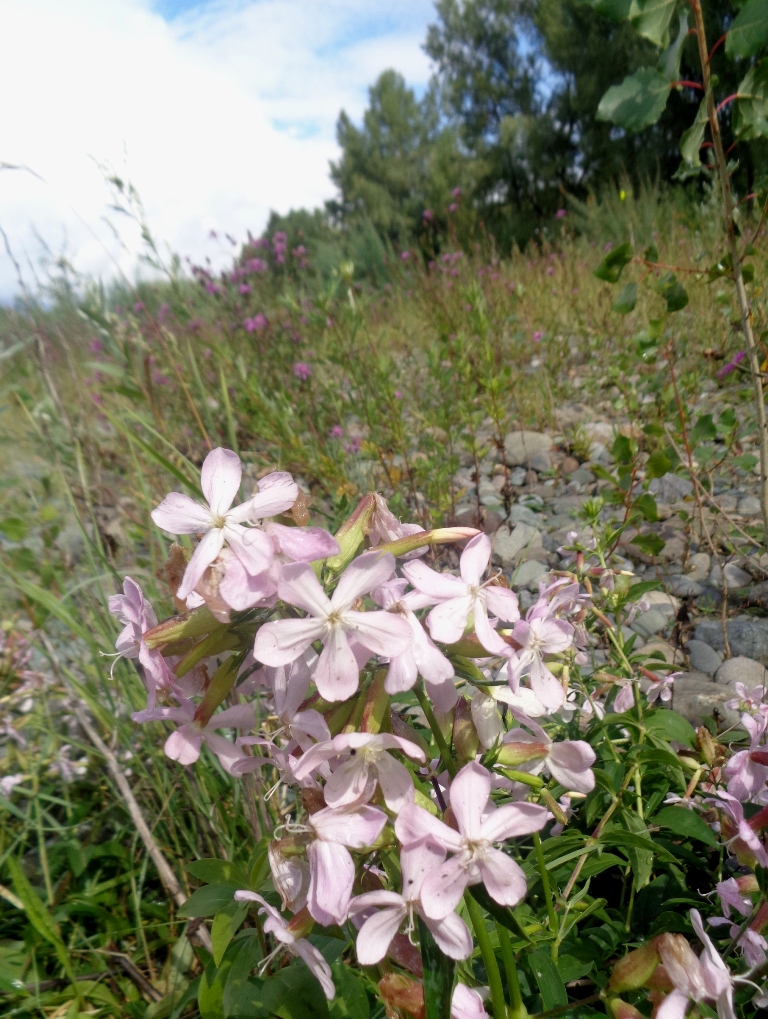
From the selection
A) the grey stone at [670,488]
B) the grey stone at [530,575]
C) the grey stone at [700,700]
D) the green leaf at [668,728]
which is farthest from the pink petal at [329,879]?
the grey stone at [670,488]

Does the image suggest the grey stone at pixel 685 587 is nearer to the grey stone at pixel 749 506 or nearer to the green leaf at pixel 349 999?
the grey stone at pixel 749 506

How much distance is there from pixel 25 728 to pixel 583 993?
64.0 inches

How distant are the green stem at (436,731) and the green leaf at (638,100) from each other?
1.13 m

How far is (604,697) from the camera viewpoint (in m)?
1.32

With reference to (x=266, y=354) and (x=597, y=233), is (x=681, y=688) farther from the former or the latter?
(x=597, y=233)

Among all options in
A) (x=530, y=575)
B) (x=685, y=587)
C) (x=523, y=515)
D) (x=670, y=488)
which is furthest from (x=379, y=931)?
(x=670, y=488)

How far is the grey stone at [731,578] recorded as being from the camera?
2053 mm

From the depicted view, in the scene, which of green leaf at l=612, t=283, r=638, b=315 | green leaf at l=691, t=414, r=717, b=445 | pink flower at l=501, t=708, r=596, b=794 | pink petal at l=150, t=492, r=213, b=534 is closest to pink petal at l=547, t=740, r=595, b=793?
pink flower at l=501, t=708, r=596, b=794

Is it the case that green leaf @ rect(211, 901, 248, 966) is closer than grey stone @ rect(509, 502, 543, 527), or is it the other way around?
green leaf @ rect(211, 901, 248, 966)

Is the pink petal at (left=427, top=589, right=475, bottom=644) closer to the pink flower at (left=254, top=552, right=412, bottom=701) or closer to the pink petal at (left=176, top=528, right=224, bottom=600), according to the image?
the pink flower at (left=254, top=552, right=412, bottom=701)

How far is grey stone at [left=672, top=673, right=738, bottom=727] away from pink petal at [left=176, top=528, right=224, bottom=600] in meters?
1.15

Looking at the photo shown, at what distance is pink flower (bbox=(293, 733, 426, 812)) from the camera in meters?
0.57

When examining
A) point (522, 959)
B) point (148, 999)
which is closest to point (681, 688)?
point (522, 959)

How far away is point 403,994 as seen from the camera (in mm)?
640
